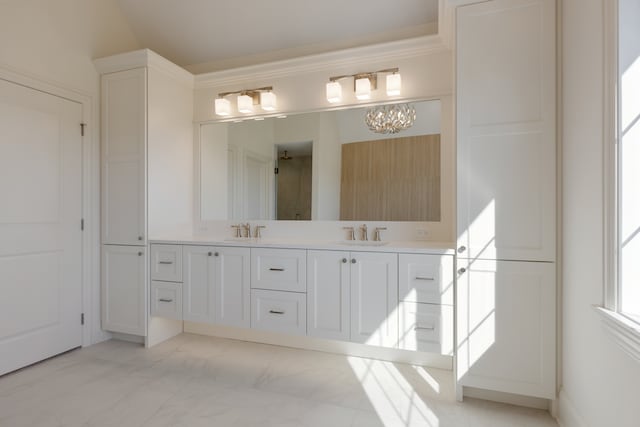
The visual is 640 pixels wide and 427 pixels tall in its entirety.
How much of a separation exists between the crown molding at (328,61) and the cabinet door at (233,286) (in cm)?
155

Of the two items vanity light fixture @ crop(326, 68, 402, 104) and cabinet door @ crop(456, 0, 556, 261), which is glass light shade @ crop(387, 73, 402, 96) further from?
cabinet door @ crop(456, 0, 556, 261)

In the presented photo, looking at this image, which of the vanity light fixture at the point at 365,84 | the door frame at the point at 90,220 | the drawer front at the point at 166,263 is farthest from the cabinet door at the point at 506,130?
the door frame at the point at 90,220

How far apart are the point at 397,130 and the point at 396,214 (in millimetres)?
651

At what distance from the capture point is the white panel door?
2332 mm

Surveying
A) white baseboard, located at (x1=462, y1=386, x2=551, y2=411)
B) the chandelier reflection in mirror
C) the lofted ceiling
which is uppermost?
the lofted ceiling

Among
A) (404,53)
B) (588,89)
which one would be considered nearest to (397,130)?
(404,53)

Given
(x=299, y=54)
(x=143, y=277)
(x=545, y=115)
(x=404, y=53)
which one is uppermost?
(x=299, y=54)

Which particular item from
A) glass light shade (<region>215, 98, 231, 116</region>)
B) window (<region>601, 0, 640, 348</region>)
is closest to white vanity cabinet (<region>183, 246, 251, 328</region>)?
glass light shade (<region>215, 98, 231, 116</region>)

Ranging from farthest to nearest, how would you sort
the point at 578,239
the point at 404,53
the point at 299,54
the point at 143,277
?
the point at 299,54
the point at 143,277
the point at 404,53
the point at 578,239

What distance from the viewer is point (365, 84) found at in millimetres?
2619

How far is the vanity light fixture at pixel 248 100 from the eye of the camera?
296 centimetres

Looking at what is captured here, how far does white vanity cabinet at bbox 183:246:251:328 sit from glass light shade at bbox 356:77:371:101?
1447 millimetres

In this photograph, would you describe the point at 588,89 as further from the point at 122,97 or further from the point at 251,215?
the point at 122,97

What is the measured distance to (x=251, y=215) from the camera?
311 cm
